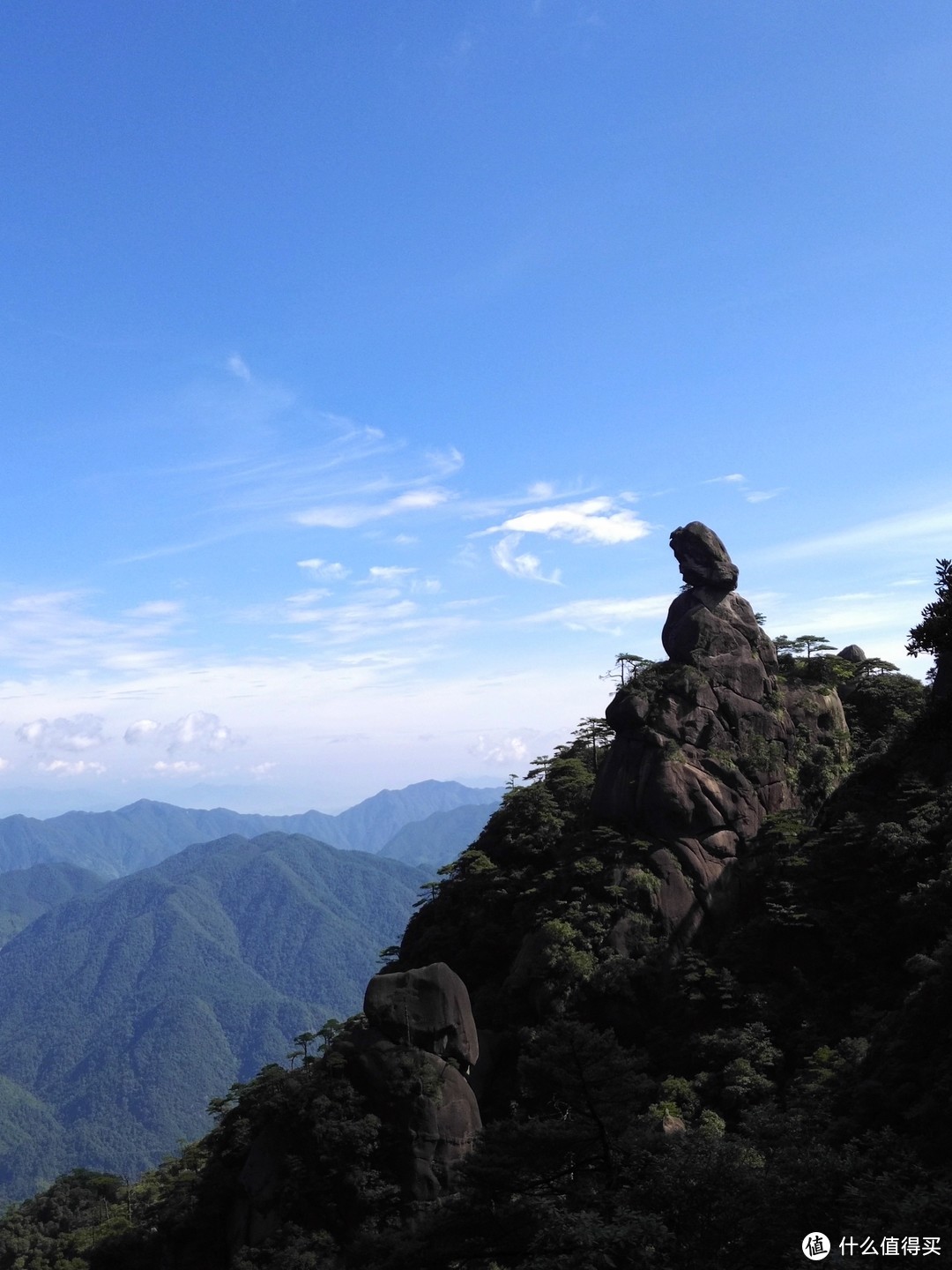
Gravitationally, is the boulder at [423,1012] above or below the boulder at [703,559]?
below

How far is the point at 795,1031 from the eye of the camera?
33.7 metres

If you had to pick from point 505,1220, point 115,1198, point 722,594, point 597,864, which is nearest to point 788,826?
point 597,864

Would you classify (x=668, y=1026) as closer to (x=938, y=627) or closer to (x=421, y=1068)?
(x=421, y=1068)

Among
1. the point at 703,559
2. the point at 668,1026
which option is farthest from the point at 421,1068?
the point at 703,559

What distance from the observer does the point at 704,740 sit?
44281 millimetres

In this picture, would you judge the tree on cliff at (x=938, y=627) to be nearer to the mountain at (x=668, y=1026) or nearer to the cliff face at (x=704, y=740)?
the mountain at (x=668, y=1026)

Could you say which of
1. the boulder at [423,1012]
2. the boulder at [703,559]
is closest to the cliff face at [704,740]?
the boulder at [703,559]

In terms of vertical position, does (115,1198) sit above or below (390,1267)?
below

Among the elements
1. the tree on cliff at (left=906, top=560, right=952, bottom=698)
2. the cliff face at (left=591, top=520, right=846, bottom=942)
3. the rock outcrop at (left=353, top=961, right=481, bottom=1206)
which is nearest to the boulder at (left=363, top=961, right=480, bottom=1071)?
the rock outcrop at (left=353, top=961, right=481, bottom=1206)

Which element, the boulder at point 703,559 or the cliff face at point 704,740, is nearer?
the cliff face at point 704,740

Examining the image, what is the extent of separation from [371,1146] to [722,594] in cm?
3221

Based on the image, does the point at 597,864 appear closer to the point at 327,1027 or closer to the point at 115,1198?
the point at 327,1027

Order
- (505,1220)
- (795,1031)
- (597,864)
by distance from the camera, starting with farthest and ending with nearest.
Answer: (597,864)
(795,1031)
(505,1220)

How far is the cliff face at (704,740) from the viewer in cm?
4116
